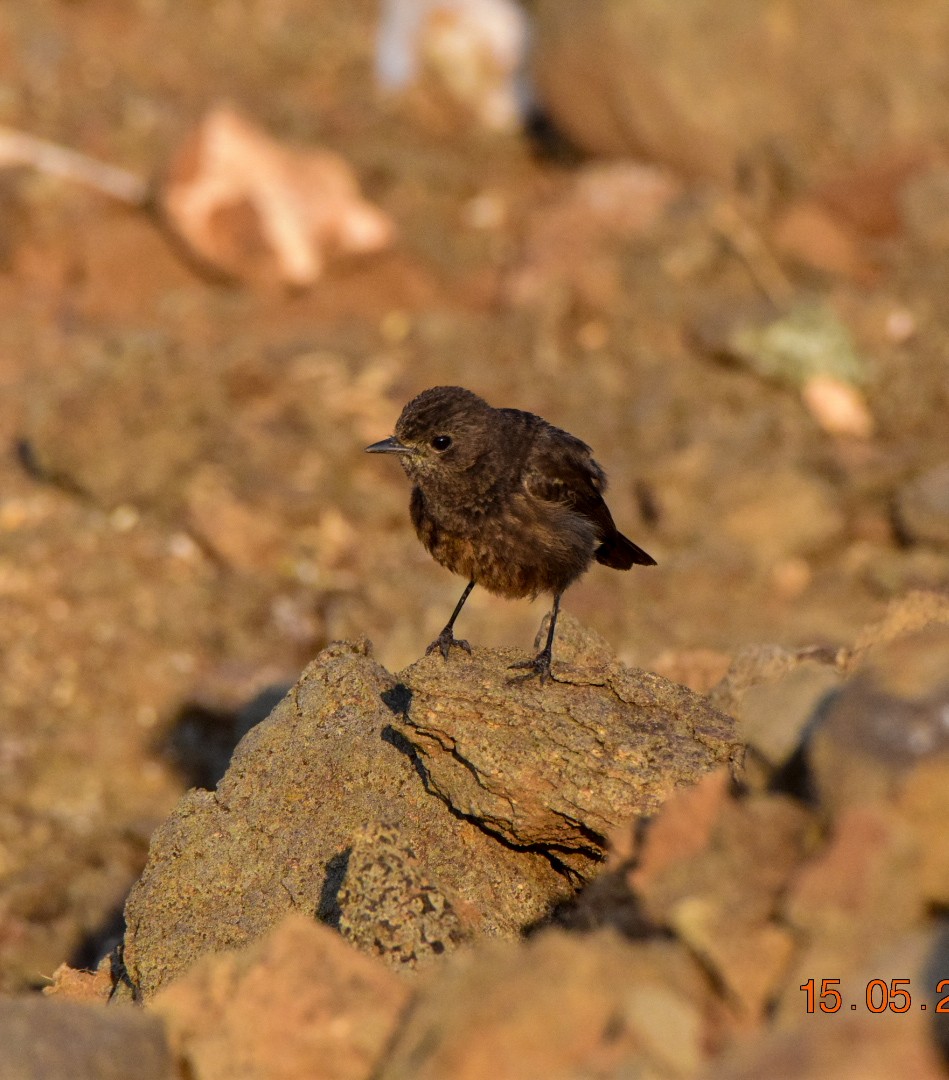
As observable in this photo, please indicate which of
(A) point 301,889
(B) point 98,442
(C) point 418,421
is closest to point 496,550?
(C) point 418,421

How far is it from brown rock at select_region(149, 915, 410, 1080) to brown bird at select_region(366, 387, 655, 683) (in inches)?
102

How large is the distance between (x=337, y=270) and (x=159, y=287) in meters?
1.86

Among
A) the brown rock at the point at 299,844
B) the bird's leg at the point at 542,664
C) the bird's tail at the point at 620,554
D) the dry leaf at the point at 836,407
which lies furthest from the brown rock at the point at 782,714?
the dry leaf at the point at 836,407

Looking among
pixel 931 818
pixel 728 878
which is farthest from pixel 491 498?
pixel 931 818

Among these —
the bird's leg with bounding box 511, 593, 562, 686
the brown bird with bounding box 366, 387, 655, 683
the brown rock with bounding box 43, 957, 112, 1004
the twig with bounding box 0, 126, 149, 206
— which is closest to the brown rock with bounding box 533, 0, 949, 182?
the twig with bounding box 0, 126, 149, 206

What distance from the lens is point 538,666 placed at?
236 inches

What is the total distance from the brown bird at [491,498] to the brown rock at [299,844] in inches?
28.4

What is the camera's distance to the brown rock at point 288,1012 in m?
3.74

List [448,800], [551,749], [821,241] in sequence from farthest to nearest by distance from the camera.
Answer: [821,241] → [448,800] → [551,749]

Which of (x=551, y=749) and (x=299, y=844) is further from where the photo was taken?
(x=299, y=844)

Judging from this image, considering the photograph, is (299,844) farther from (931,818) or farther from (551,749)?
(931,818)

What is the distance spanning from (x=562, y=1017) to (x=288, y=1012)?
841 mm

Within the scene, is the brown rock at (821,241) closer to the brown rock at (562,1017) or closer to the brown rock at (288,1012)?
the brown rock at (288,1012)

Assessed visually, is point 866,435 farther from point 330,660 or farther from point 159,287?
point 330,660
